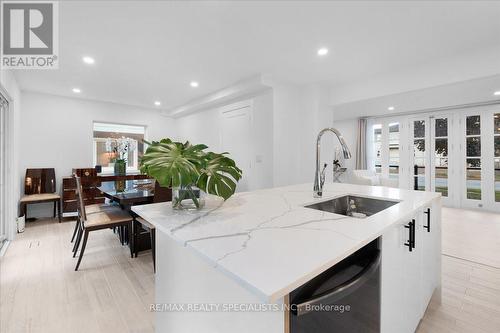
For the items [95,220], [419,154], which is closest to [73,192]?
[95,220]

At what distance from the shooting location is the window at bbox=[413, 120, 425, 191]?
571 centimetres

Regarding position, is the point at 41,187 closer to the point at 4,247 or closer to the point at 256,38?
the point at 4,247

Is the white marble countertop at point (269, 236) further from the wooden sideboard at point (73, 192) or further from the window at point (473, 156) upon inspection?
the window at point (473, 156)

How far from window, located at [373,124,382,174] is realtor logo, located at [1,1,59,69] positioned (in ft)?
22.5

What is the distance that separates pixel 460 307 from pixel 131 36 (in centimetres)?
386

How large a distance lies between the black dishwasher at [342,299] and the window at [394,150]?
621 cm

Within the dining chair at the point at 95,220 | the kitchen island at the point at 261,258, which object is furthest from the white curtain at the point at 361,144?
the dining chair at the point at 95,220

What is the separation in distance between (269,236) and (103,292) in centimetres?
197

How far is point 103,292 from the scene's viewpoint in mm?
2014

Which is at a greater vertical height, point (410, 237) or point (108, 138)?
point (108, 138)

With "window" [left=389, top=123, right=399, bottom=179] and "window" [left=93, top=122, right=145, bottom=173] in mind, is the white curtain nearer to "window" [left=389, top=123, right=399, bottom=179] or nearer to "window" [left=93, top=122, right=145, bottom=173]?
"window" [left=389, top=123, right=399, bottom=179]

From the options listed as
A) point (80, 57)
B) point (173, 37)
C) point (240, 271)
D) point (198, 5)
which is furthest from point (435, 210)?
point (80, 57)

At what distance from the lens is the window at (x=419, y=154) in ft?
18.7

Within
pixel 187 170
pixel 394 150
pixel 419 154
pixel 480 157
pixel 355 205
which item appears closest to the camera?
pixel 187 170
